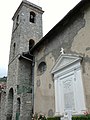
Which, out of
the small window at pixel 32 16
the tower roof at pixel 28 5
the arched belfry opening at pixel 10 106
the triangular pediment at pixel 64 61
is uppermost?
the tower roof at pixel 28 5

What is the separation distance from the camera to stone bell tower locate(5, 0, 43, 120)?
10.6m

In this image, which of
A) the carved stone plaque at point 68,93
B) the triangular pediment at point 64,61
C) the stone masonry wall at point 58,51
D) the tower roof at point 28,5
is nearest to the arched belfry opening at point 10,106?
the stone masonry wall at point 58,51

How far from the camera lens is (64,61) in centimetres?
824

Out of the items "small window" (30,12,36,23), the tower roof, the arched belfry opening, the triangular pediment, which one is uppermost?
the tower roof

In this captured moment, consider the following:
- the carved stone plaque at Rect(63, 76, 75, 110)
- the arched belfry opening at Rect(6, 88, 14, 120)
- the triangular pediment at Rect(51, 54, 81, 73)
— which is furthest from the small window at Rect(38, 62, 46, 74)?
the arched belfry opening at Rect(6, 88, 14, 120)

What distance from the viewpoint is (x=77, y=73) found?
725 cm

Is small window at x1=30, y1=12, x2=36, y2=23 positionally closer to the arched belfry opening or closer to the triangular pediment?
the arched belfry opening

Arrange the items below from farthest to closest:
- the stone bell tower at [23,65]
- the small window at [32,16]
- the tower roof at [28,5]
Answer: the small window at [32,16]
the tower roof at [28,5]
the stone bell tower at [23,65]

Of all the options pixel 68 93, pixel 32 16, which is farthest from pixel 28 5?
pixel 68 93

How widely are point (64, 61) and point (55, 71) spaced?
2.63ft

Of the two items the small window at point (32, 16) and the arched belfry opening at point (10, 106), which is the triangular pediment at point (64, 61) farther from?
the small window at point (32, 16)

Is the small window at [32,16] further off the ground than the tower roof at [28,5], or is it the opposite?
the tower roof at [28,5]

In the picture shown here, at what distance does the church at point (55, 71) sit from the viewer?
7.04 m

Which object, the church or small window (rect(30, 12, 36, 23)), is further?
small window (rect(30, 12, 36, 23))
